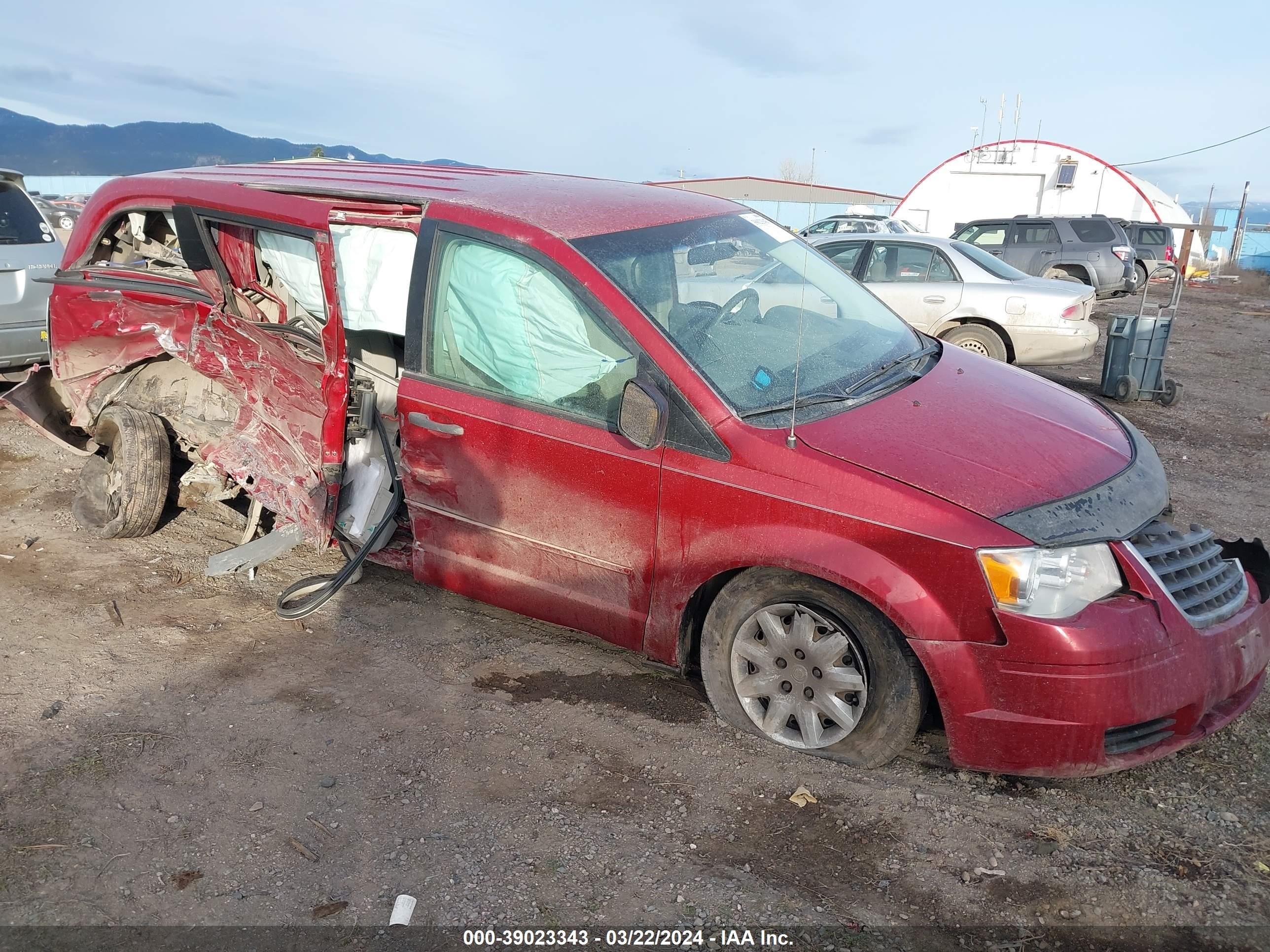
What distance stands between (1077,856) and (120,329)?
16.3ft

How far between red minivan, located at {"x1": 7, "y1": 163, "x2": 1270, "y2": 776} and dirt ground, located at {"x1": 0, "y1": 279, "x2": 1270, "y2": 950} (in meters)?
0.23

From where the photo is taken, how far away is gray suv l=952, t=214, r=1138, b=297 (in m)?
16.9

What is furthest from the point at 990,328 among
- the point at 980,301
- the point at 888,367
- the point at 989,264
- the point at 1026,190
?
the point at 1026,190

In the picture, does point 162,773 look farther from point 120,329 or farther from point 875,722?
point 120,329

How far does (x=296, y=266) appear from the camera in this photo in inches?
169

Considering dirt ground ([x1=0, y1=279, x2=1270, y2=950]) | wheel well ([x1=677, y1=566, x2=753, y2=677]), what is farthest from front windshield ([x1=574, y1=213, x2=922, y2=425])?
dirt ground ([x1=0, y1=279, x2=1270, y2=950])

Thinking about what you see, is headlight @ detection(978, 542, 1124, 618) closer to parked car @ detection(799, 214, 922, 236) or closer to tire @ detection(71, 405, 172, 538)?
tire @ detection(71, 405, 172, 538)

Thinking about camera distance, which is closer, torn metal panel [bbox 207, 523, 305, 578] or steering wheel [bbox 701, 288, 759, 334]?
steering wheel [bbox 701, 288, 759, 334]

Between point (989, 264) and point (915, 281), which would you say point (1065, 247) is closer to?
point (989, 264)

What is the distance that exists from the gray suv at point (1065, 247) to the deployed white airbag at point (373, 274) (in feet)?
49.2

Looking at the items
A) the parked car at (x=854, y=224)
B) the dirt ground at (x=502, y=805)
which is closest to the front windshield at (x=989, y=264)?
the dirt ground at (x=502, y=805)

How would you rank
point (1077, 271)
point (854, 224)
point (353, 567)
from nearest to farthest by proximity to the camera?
point (353, 567)
point (1077, 271)
point (854, 224)

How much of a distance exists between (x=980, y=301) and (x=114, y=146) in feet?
273

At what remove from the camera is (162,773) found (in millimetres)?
3062
